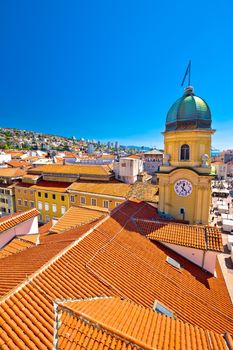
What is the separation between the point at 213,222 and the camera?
138 ft

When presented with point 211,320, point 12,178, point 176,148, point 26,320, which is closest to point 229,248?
point 176,148

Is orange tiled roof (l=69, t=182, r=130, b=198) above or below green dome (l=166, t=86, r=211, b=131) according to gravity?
below

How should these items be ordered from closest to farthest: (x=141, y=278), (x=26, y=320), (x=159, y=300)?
(x=26, y=320) < (x=159, y=300) < (x=141, y=278)

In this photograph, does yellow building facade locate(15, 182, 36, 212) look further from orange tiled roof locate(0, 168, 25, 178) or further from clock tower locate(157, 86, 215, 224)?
clock tower locate(157, 86, 215, 224)

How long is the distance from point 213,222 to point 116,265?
3992 centimetres

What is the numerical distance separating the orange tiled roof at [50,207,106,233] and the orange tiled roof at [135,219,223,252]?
145 inches

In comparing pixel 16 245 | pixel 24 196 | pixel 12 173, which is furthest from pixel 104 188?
pixel 12 173

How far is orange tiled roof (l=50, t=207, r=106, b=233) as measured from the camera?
1531 cm

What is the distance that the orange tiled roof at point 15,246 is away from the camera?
11992mm

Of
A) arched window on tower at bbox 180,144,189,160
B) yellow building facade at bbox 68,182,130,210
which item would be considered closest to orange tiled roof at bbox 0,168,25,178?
yellow building facade at bbox 68,182,130,210

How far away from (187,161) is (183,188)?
268 cm

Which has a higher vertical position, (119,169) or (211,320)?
(119,169)

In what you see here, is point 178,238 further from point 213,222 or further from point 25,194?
point 25,194

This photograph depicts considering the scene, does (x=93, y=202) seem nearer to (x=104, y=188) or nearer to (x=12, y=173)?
(x=104, y=188)
